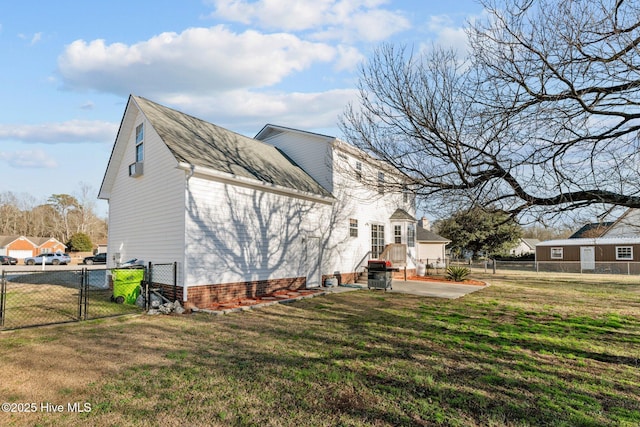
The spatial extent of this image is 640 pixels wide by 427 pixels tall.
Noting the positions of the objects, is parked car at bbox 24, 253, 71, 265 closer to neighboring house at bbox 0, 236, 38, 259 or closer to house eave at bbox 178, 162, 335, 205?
neighboring house at bbox 0, 236, 38, 259

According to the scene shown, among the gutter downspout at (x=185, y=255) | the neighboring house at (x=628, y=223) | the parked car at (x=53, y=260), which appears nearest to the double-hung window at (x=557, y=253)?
the neighboring house at (x=628, y=223)

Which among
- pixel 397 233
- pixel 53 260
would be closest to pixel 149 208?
pixel 397 233

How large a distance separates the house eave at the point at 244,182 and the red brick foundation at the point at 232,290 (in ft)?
11.0

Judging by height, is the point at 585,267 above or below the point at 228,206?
below

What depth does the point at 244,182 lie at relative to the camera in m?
11.5

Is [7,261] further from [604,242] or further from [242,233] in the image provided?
[604,242]

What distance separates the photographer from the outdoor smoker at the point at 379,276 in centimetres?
1459

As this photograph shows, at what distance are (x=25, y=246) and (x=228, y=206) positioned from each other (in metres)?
62.0

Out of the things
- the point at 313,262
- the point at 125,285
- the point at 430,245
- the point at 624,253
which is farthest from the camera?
the point at 430,245

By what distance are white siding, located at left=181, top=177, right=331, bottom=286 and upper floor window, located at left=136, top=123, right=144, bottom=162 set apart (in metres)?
3.91

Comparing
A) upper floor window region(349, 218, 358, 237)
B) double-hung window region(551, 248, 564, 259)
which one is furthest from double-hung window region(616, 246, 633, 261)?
upper floor window region(349, 218, 358, 237)

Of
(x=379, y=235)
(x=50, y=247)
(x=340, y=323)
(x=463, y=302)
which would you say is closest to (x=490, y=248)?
(x=379, y=235)

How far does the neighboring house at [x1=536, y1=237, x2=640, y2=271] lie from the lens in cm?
2983

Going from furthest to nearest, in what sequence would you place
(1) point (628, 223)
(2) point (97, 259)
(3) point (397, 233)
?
(2) point (97, 259), (3) point (397, 233), (1) point (628, 223)
